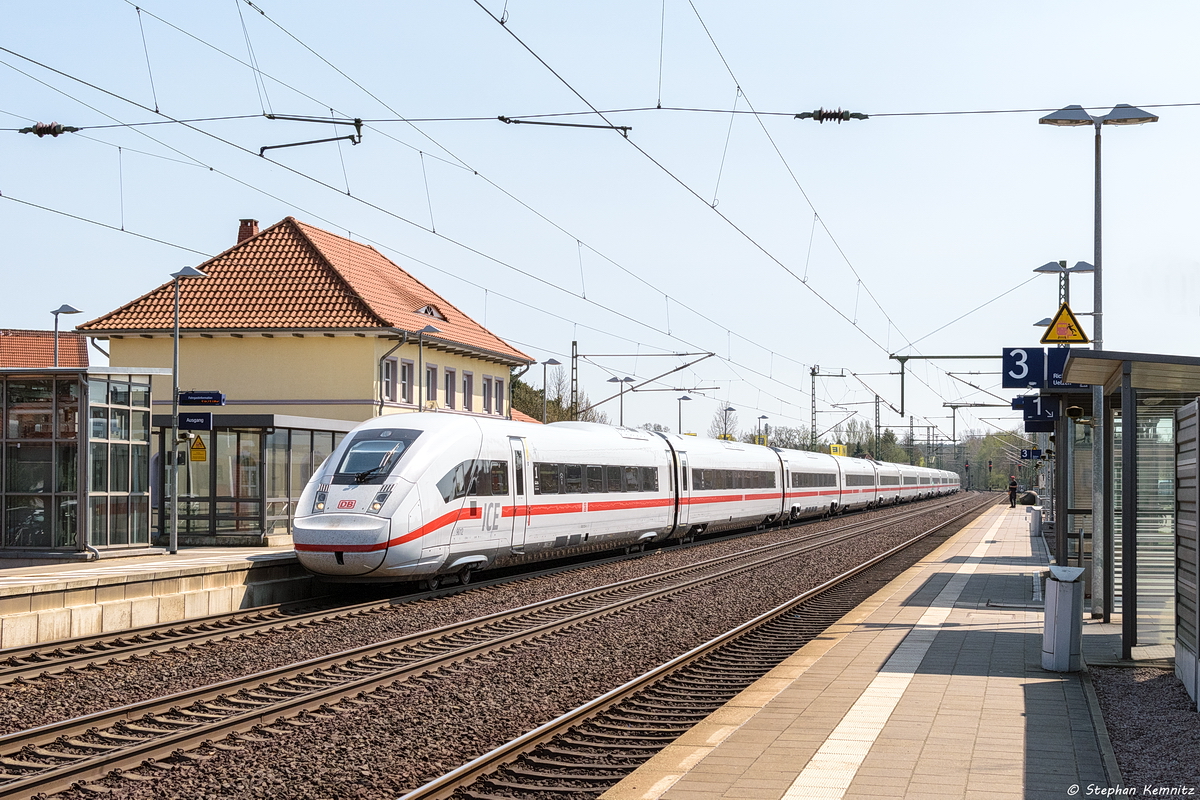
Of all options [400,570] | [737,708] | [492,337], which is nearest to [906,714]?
[737,708]

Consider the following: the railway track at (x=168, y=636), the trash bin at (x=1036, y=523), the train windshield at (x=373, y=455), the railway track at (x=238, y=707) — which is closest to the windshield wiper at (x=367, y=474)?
the train windshield at (x=373, y=455)

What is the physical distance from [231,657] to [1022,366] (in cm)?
1040

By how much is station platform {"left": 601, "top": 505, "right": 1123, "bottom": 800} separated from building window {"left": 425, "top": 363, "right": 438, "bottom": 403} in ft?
92.2

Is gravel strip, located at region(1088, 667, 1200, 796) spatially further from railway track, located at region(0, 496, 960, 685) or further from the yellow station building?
the yellow station building

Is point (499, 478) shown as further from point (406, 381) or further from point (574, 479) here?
point (406, 381)

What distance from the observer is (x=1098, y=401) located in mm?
14539

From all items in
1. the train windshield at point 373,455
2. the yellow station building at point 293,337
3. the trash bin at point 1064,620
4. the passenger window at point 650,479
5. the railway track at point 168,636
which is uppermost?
the yellow station building at point 293,337

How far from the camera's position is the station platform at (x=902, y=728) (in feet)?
22.9

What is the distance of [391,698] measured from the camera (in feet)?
34.5

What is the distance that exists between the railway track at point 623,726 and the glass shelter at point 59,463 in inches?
409

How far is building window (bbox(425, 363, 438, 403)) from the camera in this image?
135 feet

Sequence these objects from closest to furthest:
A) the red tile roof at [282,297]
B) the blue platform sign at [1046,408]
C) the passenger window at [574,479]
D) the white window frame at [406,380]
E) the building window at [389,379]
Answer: the blue platform sign at [1046,408]
the passenger window at [574,479]
the red tile roof at [282,297]
the building window at [389,379]
the white window frame at [406,380]

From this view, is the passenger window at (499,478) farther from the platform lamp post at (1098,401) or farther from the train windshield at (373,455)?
the platform lamp post at (1098,401)

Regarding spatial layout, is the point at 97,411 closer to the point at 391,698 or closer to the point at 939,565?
the point at 391,698
